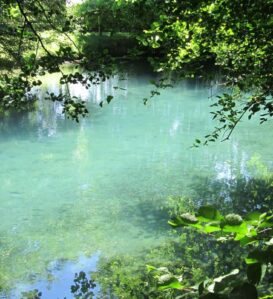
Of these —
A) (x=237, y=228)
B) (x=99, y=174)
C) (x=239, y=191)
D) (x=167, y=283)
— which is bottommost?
(x=99, y=174)

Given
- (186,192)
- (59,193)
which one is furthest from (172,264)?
(59,193)

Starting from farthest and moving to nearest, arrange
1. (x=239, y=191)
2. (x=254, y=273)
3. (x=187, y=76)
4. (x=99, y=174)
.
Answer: (x=99, y=174), (x=239, y=191), (x=187, y=76), (x=254, y=273)

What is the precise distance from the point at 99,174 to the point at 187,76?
521cm

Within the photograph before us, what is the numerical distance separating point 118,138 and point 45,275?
6513mm

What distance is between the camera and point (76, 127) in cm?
1293

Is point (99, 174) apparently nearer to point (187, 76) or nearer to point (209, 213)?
point (187, 76)

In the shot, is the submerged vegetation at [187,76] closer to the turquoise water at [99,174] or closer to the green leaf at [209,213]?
the green leaf at [209,213]

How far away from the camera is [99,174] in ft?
29.1

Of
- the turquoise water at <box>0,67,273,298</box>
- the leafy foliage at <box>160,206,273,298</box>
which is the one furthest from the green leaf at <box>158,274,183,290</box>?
the turquoise water at <box>0,67,273,298</box>

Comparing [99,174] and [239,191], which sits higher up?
[239,191]

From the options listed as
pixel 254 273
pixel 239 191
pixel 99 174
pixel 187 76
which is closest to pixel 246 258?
pixel 254 273

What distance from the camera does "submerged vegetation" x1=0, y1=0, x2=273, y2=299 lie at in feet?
2.80

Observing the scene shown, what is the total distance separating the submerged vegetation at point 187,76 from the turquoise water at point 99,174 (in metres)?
0.38

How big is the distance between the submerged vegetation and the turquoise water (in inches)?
15.0
